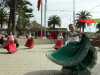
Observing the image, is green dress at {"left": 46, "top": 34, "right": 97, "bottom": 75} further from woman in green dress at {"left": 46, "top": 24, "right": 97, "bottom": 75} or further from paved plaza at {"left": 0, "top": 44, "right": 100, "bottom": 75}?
paved plaza at {"left": 0, "top": 44, "right": 100, "bottom": 75}

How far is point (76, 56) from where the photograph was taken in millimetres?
4188

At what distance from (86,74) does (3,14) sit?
44.6 metres

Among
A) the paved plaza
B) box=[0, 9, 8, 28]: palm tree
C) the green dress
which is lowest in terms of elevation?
the paved plaza

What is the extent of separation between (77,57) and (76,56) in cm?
6

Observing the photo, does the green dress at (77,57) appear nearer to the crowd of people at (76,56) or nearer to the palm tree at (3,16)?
the crowd of people at (76,56)

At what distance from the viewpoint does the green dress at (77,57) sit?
13.5ft

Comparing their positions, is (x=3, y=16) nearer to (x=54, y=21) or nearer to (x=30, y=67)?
(x=54, y=21)

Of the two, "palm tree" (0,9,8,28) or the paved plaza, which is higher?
"palm tree" (0,9,8,28)

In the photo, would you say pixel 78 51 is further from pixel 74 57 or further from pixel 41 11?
pixel 41 11

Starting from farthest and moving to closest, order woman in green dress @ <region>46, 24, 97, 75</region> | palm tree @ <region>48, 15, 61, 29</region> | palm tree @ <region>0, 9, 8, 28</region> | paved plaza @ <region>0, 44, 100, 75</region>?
1. palm tree @ <region>48, 15, 61, 29</region>
2. palm tree @ <region>0, 9, 8, 28</region>
3. paved plaza @ <region>0, 44, 100, 75</region>
4. woman in green dress @ <region>46, 24, 97, 75</region>

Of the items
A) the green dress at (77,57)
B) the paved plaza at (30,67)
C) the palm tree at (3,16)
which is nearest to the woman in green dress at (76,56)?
the green dress at (77,57)

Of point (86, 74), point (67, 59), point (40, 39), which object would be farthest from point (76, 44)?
point (40, 39)

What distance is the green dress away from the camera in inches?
163

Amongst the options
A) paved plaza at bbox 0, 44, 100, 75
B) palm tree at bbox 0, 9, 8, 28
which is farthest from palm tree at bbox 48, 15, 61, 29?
paved plaza at bbox 0, 44, 100, 75
